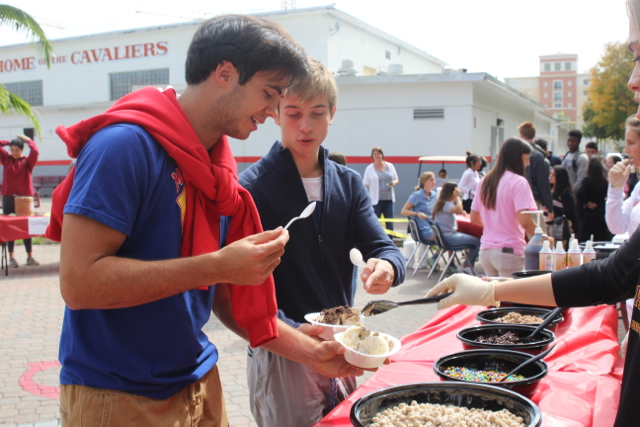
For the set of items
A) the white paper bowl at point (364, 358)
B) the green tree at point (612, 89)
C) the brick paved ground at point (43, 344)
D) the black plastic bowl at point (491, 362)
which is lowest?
the brick paved ground at point (43, 344)

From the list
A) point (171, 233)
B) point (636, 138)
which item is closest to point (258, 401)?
point (171, 233)

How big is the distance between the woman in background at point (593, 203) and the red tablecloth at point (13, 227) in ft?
28.7

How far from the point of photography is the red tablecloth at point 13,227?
8.60 meters

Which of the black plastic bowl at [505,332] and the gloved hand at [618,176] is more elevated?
the gloved hand at [618,176]

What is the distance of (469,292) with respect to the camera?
219 cm

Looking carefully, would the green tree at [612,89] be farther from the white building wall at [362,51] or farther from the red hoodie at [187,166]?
the red hoodie at [187,166]

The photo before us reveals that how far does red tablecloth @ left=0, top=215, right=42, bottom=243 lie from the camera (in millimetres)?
8602

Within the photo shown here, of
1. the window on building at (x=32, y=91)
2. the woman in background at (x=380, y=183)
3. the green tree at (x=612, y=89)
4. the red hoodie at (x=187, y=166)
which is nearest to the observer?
the red hoodie at (x=187, y=166)

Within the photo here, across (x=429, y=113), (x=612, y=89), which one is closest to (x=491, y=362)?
(x=429, y=113)

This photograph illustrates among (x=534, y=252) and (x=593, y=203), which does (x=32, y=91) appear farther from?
(x=534, y=252)

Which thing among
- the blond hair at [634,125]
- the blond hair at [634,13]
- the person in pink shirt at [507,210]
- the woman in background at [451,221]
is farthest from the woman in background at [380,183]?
the blond hair at [634,13]

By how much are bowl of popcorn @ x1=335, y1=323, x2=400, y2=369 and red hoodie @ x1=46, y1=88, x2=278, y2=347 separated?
19.1 inches

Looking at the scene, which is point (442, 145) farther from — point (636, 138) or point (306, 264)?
point (306, 264)

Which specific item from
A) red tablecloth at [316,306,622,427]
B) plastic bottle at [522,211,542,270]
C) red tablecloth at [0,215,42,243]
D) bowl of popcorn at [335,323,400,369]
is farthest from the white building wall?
bowl of popcorn at [335,323,400,369]
